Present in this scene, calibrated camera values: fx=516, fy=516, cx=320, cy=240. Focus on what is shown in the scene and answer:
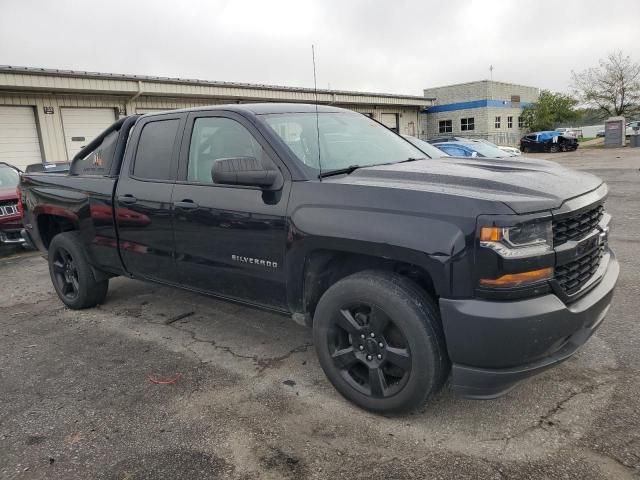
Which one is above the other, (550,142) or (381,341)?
(550,142)

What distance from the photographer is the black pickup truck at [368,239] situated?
8.10 ft

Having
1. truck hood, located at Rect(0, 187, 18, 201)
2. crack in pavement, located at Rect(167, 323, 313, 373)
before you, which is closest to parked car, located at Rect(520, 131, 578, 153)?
truck hood, located at Rect(0, 187, 18, 201)

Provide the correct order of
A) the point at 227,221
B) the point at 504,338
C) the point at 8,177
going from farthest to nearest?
the point at 8,177 → the point at 227,221 → the point at 504,338

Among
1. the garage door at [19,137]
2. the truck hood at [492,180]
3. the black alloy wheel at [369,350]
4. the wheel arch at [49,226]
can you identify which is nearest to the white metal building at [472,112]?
the garage door at [19,137]

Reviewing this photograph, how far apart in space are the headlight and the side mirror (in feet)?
4.41

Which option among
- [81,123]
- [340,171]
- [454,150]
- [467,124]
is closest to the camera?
[340,171]

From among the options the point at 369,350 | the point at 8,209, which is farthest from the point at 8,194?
the point at 369,350

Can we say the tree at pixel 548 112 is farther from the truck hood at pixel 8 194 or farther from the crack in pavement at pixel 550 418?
the crack in pavement at pixel 550 418

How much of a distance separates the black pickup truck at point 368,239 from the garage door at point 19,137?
1449cm

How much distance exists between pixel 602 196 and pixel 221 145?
2515mm

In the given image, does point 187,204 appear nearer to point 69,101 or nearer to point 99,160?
point 99,160

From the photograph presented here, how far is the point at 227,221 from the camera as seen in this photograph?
3.46 metres

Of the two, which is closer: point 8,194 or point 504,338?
point 504,338

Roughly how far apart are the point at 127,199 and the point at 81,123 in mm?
16328
